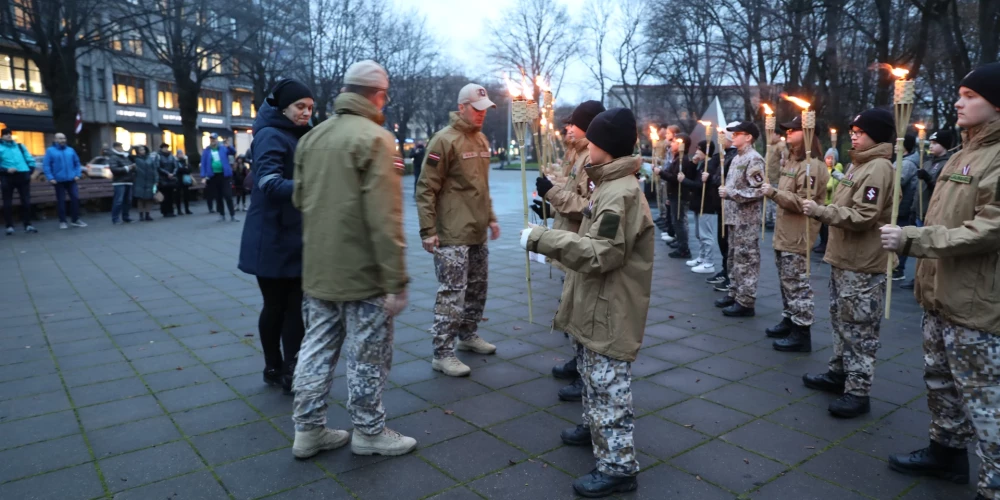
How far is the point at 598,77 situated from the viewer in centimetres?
5141

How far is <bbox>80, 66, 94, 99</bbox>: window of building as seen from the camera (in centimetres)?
4244

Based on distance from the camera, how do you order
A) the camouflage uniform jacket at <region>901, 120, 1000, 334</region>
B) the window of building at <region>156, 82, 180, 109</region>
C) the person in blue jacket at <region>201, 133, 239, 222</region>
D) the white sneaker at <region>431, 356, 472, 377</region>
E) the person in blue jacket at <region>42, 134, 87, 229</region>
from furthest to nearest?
1. the window of building at <region>156, 82, 180, 109</region>
2. the person in blue jacket at <region>201, 133, 239, 222</region>
3. the person in blue jacket at <region>42, 134, 87, 229</region>
4. the white sneaker at <region>431, 356, 472, 377</region>
5. the camouflage uniform jacket at <region>901, 120, 1000, 334</region>

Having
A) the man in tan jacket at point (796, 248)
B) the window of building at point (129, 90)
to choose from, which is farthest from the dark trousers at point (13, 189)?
the window of building at point (129, 90)

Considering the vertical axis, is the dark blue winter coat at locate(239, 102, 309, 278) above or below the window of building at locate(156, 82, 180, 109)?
below

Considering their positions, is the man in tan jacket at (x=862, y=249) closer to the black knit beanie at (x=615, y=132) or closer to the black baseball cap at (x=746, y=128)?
the black knit beanie at (x=615, y=132)

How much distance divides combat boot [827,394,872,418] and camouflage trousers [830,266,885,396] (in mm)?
38

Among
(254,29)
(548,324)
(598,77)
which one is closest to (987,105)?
(548,324)

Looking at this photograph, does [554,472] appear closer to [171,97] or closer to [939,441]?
[939,441]

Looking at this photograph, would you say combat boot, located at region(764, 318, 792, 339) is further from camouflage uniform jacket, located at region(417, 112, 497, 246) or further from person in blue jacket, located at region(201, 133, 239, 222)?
person in blue jacket, located at region(201, 133, 239, 222)

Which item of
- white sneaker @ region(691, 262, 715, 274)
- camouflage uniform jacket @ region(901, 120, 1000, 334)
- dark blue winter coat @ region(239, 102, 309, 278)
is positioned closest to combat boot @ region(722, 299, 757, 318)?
white sneaker @ region(691, 262, 715, 274)

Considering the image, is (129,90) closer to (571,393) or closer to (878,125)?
(571,393)

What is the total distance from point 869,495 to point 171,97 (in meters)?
55.6

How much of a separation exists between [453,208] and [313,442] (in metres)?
2.08

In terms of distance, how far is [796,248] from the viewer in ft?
18.9
